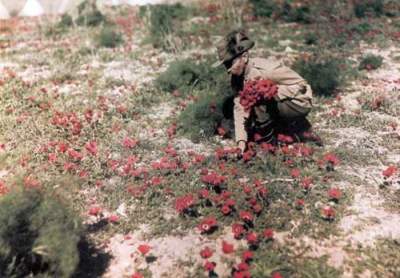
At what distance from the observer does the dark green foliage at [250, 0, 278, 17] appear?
14.8 m

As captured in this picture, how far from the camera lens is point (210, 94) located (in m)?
7.94

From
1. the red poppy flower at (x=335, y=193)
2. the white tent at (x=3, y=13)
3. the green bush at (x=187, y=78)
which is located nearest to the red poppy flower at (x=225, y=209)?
the red poppy flower at (x=335, y=193)

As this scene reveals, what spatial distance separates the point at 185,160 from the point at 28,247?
281 cm

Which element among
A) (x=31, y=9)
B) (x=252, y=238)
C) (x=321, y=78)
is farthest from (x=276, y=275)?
(x=31, y=9)

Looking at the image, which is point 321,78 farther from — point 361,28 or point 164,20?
point 164,20

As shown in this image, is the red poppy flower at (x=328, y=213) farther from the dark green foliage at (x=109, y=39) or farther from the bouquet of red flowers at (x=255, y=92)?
the dark green foliage at (x=109, y=39)

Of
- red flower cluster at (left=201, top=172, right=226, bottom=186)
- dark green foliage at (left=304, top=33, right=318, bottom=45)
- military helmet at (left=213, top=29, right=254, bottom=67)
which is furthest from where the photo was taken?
dark green foliage at (left=304, top=33, right=318, bottom=45)

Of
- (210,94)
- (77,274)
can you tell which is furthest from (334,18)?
(77,274)

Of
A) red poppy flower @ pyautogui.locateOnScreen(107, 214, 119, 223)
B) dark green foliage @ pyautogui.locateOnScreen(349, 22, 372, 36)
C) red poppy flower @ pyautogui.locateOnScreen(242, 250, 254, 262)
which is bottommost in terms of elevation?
red poppy flower @ pyautogui.locateOnScreen(107, 214, 119, 223)

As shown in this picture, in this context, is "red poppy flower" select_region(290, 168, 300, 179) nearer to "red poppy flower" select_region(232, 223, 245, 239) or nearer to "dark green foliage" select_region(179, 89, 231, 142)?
"red poppy flower" select_region(232, 223, 245, 239)

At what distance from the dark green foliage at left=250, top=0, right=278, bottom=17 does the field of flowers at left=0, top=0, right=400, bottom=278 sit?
3.93m

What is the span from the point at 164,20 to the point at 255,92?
8.89 metres

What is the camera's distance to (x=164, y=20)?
13922 millimetres

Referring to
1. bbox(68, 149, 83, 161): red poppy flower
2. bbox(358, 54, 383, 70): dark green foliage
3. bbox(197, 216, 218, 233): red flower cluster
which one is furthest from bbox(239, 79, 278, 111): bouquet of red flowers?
bbox(358, 54, 383, 70): dark green foliage
